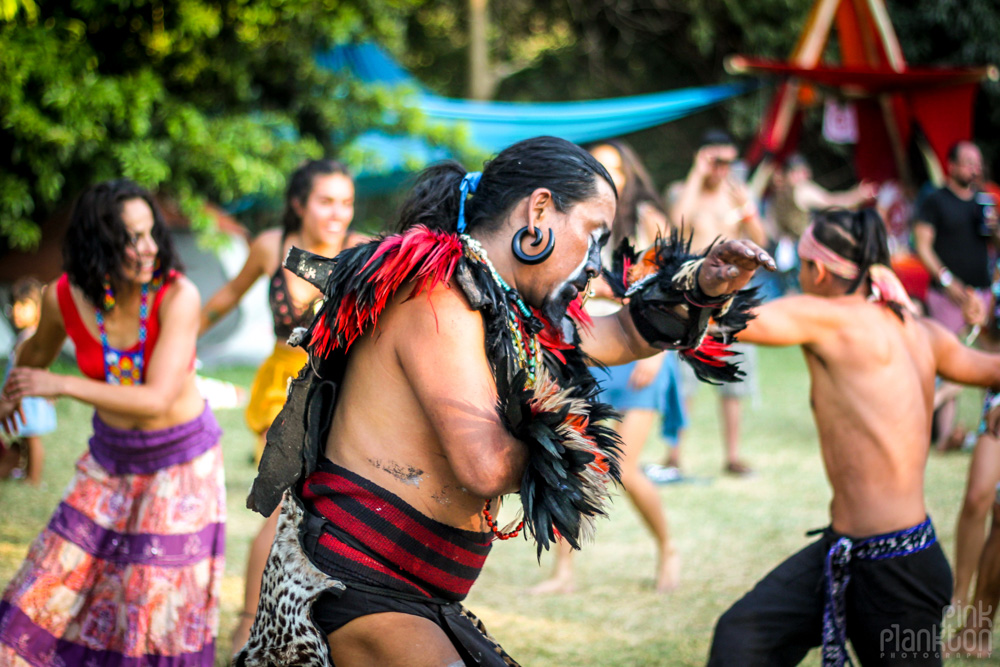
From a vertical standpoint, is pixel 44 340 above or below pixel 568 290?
below

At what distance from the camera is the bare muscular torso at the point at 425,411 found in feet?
5.56

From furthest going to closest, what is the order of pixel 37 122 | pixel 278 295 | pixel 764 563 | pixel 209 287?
pixel 209 287
pixel 37 122
pixel 764 563
pixel 278 295

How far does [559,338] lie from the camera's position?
203 cm

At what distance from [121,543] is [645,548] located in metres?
2.86

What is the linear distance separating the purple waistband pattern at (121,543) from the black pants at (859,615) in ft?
5.91

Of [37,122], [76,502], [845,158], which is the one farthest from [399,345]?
[845,158]

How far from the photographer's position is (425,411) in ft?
5.74

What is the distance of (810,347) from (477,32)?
41.3 ft

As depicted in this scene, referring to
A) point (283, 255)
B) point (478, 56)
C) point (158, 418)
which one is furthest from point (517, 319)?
point (478, 56)

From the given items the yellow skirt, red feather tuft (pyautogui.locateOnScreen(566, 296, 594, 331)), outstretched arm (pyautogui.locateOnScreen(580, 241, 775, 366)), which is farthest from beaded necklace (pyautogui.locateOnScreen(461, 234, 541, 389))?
the yellow skirt

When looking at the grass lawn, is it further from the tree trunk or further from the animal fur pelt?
the tree trunk

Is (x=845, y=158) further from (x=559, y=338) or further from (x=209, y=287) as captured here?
(x=559, y=338)

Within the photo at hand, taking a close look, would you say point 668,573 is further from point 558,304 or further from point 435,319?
point 435,319

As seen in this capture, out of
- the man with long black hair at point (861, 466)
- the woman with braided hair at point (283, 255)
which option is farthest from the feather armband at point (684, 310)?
the woman with braided hair at point (283, 255)
